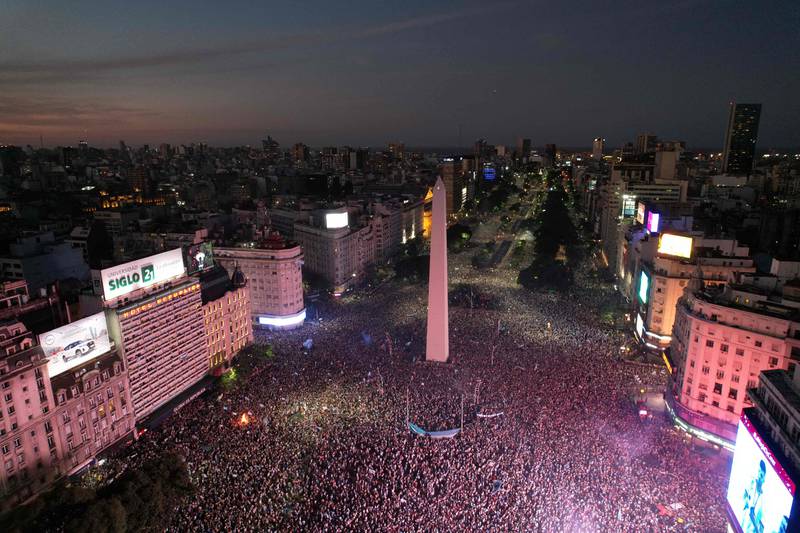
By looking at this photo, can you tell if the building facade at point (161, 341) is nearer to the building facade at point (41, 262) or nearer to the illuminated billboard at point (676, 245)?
the building facade at point (41, 262)

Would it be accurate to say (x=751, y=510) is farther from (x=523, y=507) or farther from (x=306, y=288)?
(x=306, y=288)

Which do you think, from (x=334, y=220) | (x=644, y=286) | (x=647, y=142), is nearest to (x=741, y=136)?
(x=647, y=142)

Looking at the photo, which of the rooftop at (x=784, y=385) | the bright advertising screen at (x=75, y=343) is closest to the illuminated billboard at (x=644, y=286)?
the rooftop at (x=784, y=385)

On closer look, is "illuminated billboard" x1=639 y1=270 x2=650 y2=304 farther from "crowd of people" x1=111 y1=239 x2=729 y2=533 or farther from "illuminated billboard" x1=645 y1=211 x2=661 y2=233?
"crowd of people" x1=111 y1=239 x2=729 y2=533

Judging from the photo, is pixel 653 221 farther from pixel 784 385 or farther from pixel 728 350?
pixel 784 385

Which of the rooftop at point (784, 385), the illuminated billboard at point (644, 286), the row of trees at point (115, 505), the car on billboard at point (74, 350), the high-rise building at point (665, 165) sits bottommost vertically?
the row of trees at point (115, 505)

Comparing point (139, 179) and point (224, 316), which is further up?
point (139, 179)
